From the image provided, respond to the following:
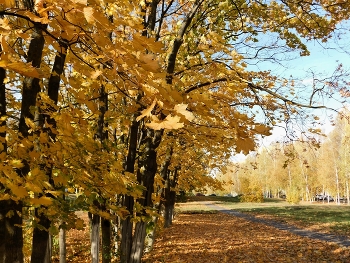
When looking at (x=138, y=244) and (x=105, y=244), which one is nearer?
(x=138, y=244)

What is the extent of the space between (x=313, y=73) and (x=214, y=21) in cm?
178

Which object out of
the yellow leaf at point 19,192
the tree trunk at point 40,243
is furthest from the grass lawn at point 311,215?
the yellow leaf at point 19,192

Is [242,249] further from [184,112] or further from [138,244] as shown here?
[184,112]

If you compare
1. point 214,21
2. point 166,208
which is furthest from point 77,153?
point 166,208

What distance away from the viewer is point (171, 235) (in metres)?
17.2

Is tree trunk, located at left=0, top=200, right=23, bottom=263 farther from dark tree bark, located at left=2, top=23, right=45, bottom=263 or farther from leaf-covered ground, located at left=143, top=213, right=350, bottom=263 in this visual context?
leaf-covered ground, located at left=143, top=213, right=350, bottom=263

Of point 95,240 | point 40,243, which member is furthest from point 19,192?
point 95,240

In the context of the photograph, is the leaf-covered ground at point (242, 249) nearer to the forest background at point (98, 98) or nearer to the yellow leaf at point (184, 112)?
the forest background at point (98, 98)

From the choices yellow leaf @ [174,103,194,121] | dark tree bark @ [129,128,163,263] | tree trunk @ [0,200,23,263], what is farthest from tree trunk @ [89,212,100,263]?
yellow leaf @ [174,103,194,121]

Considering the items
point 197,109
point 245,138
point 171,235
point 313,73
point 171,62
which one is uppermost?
point 171,62

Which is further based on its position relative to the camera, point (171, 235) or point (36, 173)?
point (171, 235)

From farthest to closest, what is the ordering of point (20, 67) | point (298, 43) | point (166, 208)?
point (166, 208) → point (298, 43) → point (20, 67)

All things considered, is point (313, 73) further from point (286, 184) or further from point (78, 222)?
point (286, 184)

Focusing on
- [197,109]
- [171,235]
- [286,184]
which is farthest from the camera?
[286,184]
